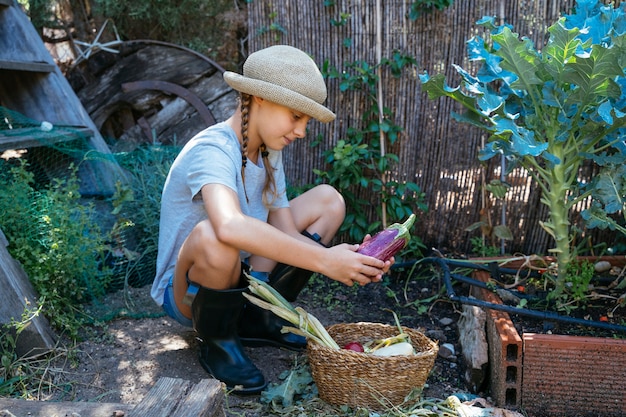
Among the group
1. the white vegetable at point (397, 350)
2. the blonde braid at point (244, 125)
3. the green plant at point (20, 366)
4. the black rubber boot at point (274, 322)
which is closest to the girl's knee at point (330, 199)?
the black rubber boot at point (274, 322)

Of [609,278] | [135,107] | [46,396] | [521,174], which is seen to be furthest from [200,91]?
[609,278]

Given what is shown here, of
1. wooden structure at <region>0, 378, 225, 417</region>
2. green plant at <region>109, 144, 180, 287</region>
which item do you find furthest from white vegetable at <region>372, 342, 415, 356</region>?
green plant at <region>109, 144, 180, 287</region>

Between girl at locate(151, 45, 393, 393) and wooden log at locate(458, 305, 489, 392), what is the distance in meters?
0.79

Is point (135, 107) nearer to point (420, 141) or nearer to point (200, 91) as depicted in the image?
point (200, 91)

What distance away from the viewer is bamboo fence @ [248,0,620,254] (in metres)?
4.01

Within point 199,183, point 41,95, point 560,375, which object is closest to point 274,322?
point 199,183

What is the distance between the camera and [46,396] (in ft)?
8.75

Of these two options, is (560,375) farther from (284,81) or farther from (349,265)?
(284,81)

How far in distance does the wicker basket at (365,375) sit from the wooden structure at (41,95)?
2.25 meters

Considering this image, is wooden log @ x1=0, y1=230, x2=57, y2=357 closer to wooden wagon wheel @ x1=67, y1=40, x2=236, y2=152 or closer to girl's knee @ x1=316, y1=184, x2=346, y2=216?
girl's knee @ x1=316, y1=184, x2=346, y2=216

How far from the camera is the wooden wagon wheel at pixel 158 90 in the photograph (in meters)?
4.82

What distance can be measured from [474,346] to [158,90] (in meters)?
3.10

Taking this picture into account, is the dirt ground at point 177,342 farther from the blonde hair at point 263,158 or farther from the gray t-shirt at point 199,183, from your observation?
the blonde hair at point 263,158

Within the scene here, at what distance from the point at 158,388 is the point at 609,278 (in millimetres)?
2674
